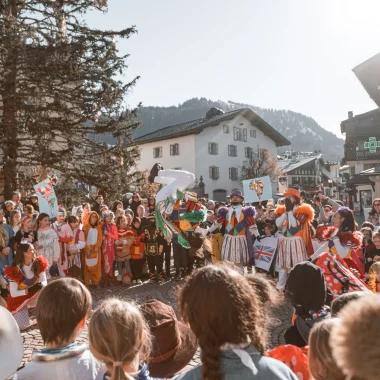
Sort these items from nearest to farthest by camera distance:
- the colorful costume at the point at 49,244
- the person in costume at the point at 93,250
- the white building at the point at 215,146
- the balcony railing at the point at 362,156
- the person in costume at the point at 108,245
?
the colorful costume at the point at 49,244 → the person in costume at the point at 93,250 → the person in costume at the point at 108,245 → the balcony railing at the point at 362,156 → the white building at the point at 215,146

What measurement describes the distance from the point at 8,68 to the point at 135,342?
42.5 ft

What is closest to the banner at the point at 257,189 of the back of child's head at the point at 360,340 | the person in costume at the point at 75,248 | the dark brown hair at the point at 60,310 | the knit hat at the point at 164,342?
the person in costume at the point at 75,248

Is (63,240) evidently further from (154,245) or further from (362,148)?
(362,148)

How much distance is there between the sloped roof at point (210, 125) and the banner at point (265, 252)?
1158 inches

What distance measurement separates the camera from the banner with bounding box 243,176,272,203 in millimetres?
13672

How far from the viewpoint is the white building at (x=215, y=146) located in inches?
1537

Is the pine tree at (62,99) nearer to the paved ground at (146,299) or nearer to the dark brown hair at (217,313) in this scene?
the paved ground at (146,299)

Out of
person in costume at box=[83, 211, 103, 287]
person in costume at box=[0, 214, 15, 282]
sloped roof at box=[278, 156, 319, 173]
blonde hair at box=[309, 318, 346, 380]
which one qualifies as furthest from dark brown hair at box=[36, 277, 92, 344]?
sloped roof at box=[278, 156, 319, 173]

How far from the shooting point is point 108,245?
9367mm

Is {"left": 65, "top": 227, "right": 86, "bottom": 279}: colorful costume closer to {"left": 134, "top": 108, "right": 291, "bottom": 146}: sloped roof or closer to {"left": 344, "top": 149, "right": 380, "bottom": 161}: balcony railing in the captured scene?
{"left": 134, "top": 108, "right": 291, "bottom": 146}: sloped roof

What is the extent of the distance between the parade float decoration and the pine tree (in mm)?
7931

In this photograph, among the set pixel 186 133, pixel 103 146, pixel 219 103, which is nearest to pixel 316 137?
pixel 219 103

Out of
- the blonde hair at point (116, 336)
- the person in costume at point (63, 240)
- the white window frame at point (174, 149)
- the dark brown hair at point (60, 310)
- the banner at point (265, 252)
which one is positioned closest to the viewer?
the blonde hair at point (116, 336)

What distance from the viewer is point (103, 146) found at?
642 inches
